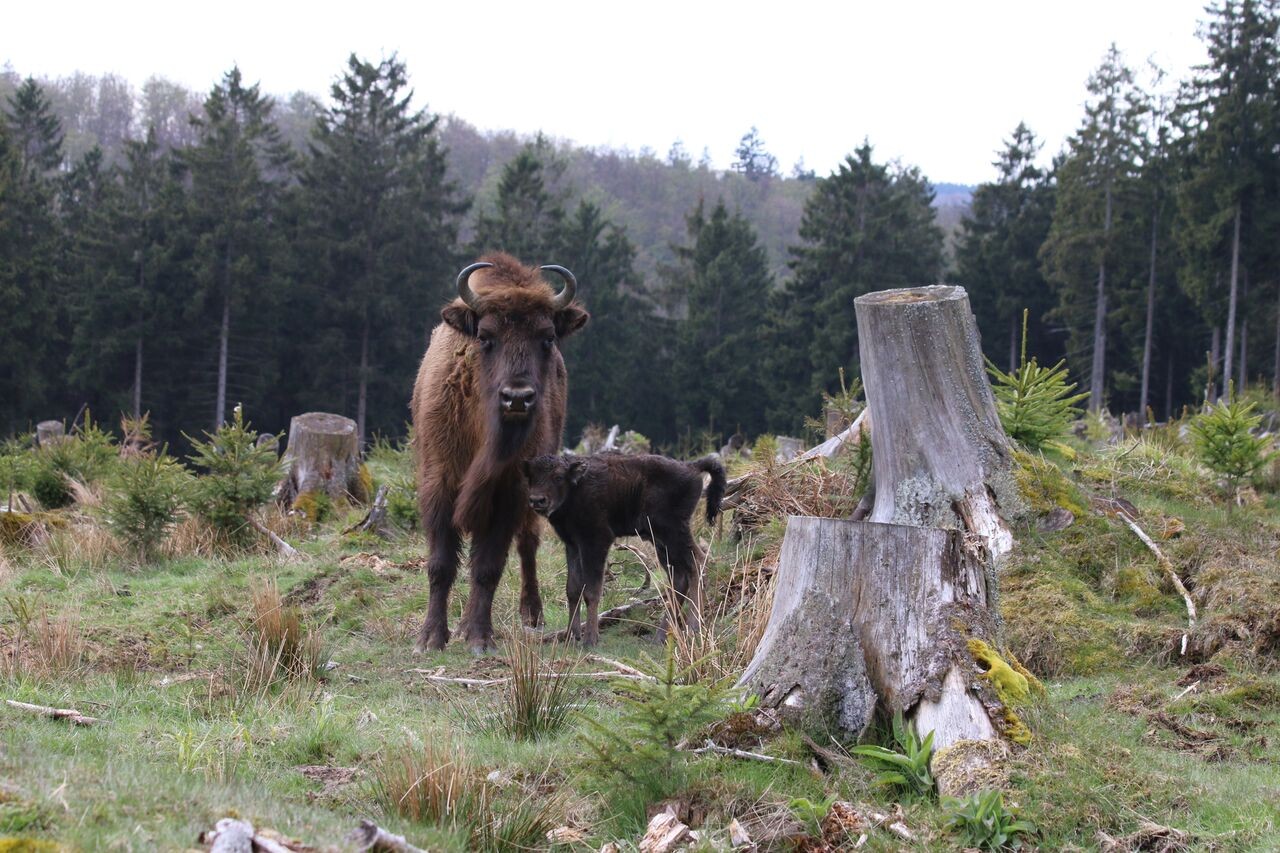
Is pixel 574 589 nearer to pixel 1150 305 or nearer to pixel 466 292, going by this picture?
pixel 466 292

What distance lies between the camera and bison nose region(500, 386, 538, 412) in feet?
27.8

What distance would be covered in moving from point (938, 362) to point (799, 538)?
3508mm

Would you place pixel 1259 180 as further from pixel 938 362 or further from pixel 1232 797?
pixel 1232 797

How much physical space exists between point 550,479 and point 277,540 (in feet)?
16.8

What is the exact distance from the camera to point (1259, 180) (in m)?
39.9

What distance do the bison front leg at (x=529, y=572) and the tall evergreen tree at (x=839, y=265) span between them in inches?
1596

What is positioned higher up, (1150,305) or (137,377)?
(1150,305)

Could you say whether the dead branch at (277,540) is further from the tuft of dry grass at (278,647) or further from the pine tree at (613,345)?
the pine tree at (613,345)

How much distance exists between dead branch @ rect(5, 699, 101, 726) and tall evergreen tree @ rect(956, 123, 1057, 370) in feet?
163

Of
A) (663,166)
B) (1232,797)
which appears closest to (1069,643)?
(1232,797)

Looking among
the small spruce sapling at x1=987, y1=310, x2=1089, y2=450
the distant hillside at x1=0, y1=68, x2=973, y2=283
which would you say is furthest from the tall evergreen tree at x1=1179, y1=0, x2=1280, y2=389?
the distant hillside at x1=0, y1=68, x2=973, y2=283

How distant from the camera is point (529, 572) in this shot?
32.1ft

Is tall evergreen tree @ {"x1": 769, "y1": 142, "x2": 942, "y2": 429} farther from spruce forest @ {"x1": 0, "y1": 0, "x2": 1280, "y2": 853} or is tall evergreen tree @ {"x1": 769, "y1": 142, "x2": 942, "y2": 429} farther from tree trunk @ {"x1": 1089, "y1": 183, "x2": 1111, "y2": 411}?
spruce forest @ {"x1": 0, "y1": 0, "x2": 1280, "y2": 853}

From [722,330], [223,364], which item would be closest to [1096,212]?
[722,330]
